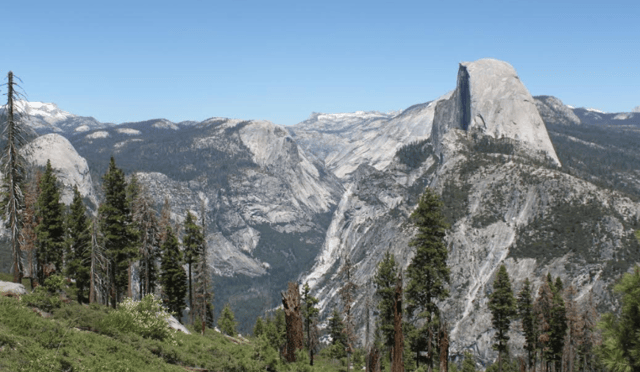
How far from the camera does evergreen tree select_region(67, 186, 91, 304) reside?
50.0 metres

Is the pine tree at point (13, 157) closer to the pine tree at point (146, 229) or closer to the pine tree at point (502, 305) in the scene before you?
the pine tree at point (146, 229)

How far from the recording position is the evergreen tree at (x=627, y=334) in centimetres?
1831

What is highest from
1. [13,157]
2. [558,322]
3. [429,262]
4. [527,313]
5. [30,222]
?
[13,157]

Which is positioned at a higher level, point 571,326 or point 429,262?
point 429,262

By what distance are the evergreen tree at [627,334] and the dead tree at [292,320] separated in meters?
14.1

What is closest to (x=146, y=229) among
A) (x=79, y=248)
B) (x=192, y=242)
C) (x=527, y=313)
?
(x=192, y=242)

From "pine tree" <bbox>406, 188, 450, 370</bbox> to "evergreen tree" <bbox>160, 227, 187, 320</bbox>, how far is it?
32.3 m

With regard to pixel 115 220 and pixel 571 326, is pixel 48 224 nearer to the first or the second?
pixel 115 220

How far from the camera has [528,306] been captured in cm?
5928

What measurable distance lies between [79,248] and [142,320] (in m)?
34.3

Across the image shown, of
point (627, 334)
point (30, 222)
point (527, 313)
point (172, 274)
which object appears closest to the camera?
point (627, 334)

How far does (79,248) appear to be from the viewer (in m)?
53.8

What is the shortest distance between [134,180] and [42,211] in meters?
9.77

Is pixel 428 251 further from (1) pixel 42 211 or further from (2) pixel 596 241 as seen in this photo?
(2) pixel 596 241
